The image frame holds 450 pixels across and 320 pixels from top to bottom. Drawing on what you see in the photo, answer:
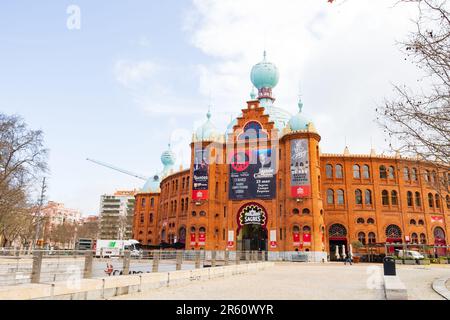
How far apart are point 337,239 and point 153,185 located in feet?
129

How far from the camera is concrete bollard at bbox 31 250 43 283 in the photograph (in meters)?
8.88

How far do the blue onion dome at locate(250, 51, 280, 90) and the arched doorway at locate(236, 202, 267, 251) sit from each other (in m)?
21.2

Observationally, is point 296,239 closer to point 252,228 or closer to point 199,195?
point 252,228

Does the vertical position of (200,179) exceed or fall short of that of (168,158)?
it falls short

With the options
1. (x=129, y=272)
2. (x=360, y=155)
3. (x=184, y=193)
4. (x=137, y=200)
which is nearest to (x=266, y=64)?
(x=360, y=155)

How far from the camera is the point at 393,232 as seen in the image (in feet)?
158

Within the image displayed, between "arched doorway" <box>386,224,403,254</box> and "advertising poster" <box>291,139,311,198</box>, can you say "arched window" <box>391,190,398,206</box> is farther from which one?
"advertising poster" <box>291,139,311,198</box>

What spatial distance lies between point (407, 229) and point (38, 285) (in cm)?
4888

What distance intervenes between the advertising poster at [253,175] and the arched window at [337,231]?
358 inches

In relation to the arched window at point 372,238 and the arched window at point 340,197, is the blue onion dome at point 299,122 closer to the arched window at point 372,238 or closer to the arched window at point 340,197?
the arched window at point 340,197

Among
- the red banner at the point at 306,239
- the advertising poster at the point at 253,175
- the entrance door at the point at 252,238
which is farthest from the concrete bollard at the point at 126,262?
the entrance door at the point at 252,238

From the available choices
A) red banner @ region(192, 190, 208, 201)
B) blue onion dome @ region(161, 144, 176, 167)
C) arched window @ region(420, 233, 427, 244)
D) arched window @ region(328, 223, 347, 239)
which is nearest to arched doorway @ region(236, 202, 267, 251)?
red banner @ region(192, 190, 208, 201)

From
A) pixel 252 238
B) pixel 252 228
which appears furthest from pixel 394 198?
pixel 252 238
